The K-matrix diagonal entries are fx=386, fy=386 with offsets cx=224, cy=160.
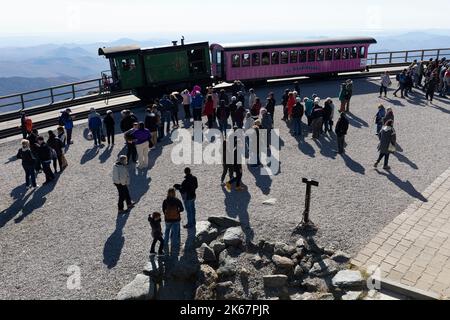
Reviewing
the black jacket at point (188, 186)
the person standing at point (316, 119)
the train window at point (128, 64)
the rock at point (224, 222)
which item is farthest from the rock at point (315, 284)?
the train window at point (128, 64)

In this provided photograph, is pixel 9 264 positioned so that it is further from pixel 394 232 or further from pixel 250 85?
pixel 250 85

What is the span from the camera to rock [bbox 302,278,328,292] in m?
7.85

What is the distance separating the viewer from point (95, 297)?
26.1 feet

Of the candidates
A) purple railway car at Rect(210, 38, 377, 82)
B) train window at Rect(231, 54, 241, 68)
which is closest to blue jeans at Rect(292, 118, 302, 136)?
purple railway car at Rect(210, 38, 377, 82)

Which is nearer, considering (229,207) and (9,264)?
(9,264)

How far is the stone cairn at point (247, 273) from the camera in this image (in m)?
7.81

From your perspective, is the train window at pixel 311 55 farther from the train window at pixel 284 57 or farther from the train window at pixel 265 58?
the train window at pixel 265 58

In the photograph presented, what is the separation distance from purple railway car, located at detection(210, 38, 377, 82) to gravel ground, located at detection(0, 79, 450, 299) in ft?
32.7

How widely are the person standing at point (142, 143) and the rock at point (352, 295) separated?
8387 millimetres

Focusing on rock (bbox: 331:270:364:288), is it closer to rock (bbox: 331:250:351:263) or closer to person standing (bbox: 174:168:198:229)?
rock (bbox: 331:250:351:263)
